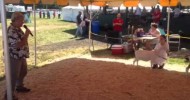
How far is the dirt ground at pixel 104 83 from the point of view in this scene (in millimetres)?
7531

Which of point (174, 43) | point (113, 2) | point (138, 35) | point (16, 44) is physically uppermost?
point (113, 2)

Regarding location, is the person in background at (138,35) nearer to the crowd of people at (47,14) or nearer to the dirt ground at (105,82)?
the dirt ground at (105,82)

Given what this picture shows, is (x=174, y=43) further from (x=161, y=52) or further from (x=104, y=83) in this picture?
(x=104, y=83)

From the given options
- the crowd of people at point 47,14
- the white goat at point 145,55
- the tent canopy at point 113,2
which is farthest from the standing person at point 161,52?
the crowd of people at point 47,14

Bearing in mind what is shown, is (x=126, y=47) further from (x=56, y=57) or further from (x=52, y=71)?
(x=52, y=71)

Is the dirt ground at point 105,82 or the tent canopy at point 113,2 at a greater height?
the tent canopy at point 113,2

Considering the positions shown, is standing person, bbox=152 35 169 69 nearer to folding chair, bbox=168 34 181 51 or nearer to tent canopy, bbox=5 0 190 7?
tent canopy, bbox=5 0 190 7

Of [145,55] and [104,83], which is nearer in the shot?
[104,83]

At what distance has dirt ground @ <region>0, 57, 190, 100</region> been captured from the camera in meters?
7.53

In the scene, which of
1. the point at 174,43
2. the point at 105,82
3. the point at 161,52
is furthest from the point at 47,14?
the point at 105,82

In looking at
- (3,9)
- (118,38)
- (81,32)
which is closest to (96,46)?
(118,38)

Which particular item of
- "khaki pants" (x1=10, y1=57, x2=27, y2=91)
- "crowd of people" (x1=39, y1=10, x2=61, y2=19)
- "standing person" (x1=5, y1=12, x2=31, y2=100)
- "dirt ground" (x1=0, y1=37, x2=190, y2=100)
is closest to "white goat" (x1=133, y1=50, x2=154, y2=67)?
"dirt ground" (x1=0, y1=37, x2=190, y2=100)

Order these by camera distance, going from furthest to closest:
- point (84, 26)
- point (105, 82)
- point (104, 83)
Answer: point (84, 26) → point (105, 82) → point (104, 83)

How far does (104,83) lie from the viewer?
8750mm
